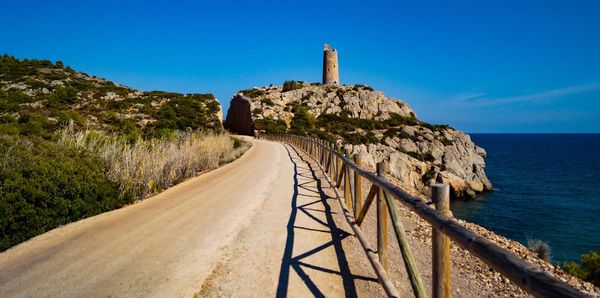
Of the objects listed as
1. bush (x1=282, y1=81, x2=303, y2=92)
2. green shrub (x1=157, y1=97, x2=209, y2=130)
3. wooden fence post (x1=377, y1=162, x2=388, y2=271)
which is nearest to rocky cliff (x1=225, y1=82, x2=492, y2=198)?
bush (x1=282, y1=81, x2=303, y2=92)

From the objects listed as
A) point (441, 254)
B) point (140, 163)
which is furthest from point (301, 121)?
point (441, 254)

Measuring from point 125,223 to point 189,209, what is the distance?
1.41 metres

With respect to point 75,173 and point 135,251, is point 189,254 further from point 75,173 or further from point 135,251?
point 75,173

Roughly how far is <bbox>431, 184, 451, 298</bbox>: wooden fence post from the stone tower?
71386 mm

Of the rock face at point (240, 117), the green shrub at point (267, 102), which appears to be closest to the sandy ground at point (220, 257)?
the rock face at point (240, 117)

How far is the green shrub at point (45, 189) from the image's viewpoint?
623 cm

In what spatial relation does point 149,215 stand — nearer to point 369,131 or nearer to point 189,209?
point 189,209

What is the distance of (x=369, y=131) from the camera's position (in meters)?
45.9

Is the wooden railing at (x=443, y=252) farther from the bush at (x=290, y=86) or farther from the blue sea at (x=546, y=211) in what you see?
the bush at (x=290, y=86)

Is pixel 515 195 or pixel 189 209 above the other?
pixel 189 209

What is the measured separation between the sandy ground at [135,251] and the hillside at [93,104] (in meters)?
17.2

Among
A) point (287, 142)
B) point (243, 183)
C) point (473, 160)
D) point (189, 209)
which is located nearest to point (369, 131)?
point (473, 160)

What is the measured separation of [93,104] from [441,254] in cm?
4014

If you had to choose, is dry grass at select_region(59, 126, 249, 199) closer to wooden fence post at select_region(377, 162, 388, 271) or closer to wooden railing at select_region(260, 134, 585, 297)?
wooden railing at select_region(260, 134, 585, 297)
